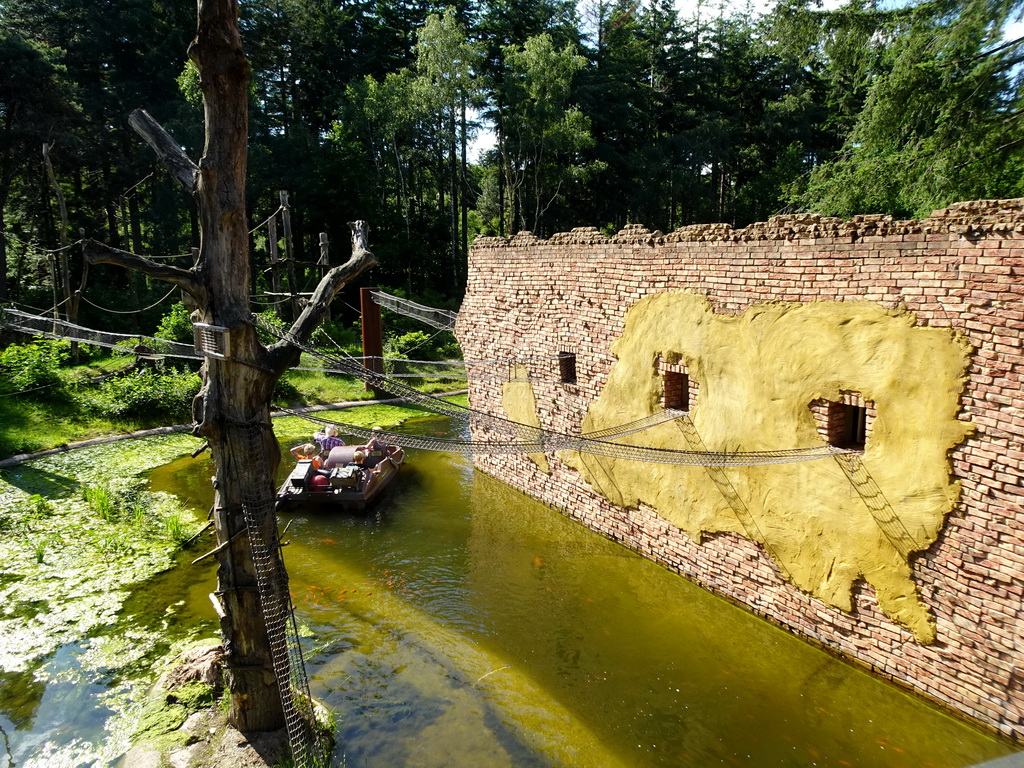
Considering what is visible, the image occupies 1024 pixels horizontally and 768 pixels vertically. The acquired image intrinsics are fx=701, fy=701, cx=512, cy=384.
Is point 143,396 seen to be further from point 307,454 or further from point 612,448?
point 612,448

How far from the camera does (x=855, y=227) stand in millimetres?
5879

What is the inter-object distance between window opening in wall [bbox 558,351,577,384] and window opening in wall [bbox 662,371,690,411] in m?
1.88

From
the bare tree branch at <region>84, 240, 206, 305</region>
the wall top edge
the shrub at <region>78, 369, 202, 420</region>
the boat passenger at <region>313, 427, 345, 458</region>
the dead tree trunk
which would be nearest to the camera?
the bare tree branch at <region>84, 240, 206, 305</region>

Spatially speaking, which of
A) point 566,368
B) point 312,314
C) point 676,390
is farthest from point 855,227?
point 566,368

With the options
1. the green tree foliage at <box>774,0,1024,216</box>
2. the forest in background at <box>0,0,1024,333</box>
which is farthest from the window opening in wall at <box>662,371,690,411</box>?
the forest in background at <box>0,0,1024,333</box>

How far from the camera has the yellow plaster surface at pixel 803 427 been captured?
5.55 metres

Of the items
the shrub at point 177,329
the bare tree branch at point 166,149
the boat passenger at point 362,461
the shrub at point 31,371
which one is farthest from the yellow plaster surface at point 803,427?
the shrub at point 177,329

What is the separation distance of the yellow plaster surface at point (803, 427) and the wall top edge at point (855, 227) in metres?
0.63

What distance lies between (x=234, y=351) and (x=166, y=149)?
137 cm

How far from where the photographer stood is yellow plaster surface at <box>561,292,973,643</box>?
5547 millimetres

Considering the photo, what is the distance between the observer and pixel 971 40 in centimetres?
1095

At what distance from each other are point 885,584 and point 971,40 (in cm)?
955

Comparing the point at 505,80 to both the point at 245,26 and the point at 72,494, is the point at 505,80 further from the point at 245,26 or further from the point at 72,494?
the point at 72,494

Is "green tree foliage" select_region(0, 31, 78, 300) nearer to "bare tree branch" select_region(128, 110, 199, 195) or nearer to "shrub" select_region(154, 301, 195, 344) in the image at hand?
"shrub" select_region(154, 301, 195, 344)
